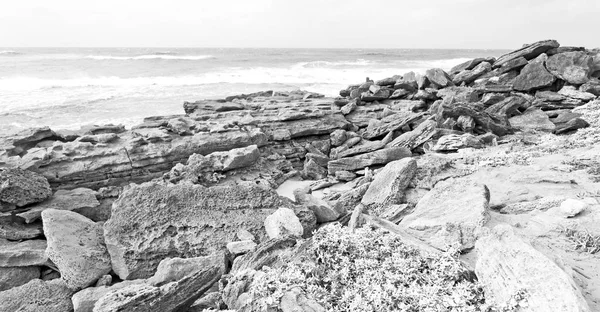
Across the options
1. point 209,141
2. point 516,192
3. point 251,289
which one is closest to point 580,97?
point 516,192

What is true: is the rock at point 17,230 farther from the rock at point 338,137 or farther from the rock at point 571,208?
the rock at point 571,208

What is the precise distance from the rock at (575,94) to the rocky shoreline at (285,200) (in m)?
0.08

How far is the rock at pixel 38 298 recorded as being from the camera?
14.3ft

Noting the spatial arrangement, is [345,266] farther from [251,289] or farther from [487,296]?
[487,296]

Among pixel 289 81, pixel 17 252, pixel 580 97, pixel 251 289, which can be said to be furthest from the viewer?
pixel 289 81

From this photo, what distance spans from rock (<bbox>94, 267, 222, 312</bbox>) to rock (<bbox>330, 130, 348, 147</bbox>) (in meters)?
7.46

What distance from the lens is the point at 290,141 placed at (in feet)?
35.3

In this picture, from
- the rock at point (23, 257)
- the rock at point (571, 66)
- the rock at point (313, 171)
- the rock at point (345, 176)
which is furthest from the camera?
the rock at point (571, 66)

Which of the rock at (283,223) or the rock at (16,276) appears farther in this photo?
the rock at (16,276)

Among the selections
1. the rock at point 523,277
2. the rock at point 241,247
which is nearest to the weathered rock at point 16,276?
the rock at point 241,247

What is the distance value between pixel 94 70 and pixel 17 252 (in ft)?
108

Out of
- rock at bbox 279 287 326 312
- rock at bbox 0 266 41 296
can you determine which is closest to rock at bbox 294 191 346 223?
rock at bbox 279 287 326 312

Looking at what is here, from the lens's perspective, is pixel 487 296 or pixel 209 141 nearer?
pixel 487 296

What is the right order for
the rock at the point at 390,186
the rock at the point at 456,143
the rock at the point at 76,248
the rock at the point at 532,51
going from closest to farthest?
the rock at the point at 76,248 → the rock at the point at 390,186 → the rock at the point at 456,143 → the rock at the point at 532,51
